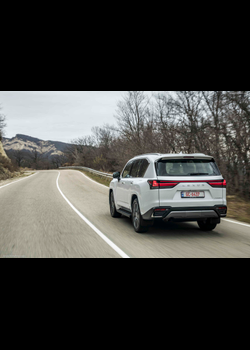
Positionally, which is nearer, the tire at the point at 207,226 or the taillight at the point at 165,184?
the taillight at the point at 165,184

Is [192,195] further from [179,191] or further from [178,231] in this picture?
[178,231]

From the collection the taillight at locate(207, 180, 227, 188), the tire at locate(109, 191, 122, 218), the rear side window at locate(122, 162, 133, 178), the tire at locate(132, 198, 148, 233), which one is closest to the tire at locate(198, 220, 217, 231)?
the taillight at locate(207, 180, 227, 188)

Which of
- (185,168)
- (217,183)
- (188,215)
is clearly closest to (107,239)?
(188,215)

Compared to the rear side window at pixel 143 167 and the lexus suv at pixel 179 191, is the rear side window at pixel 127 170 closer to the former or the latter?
the rear side window at pixel 143 167

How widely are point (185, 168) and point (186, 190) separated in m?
0.55

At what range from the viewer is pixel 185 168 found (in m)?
7.34

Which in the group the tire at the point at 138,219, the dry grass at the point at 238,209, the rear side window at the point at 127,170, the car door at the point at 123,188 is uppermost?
the rear side window at the point at 127,170

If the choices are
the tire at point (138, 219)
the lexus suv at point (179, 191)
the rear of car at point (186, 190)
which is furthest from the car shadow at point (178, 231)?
the rear of car at point (186, 190)

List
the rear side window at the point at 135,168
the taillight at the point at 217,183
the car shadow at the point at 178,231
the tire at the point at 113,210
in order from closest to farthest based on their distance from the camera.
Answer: the taillight at the point at 217,183, the car shadow at the point at 178,231, the rear side window at the point at 135,168, the tire at the point at 113,210

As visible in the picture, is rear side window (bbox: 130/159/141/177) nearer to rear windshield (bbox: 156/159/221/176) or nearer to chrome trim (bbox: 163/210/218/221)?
rear windshield (bbox: 156/159/221/176)

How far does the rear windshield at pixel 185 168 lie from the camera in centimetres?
726
